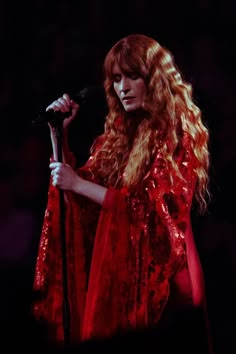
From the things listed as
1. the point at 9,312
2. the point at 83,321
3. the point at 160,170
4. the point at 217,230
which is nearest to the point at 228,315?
the point at 217,230

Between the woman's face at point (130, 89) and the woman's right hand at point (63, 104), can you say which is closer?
the woman's right hand at point (63, 104)

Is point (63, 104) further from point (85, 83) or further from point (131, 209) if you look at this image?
point (85, 83)

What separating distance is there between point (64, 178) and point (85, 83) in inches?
34.2

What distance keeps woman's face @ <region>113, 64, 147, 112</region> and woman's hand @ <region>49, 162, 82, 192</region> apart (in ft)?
0.99

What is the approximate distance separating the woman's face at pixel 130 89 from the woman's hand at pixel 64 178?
0.99 feet

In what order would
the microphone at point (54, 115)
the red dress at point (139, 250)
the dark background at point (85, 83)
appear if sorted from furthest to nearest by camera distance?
the dark background at point (85, 83) → the red dress at point (139, 250) → the microphone at point (54, 115)

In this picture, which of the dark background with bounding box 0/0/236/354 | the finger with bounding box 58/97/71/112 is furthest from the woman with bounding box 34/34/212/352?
the dark background with bounding box 0/0/236/354

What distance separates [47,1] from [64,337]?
150 cm

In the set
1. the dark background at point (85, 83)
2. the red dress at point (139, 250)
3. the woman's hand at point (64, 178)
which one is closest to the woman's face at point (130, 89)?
the red dress at point (139, 250)

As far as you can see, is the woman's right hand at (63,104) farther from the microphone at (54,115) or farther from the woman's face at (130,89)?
the woman's face at (130,89)

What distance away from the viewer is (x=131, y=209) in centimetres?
216

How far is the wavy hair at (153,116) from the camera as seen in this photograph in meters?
2.23

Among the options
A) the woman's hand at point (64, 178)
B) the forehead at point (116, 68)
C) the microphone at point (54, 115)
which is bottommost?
the woman's hand at point (64, 178)

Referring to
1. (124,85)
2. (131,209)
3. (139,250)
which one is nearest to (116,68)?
(124,85)
